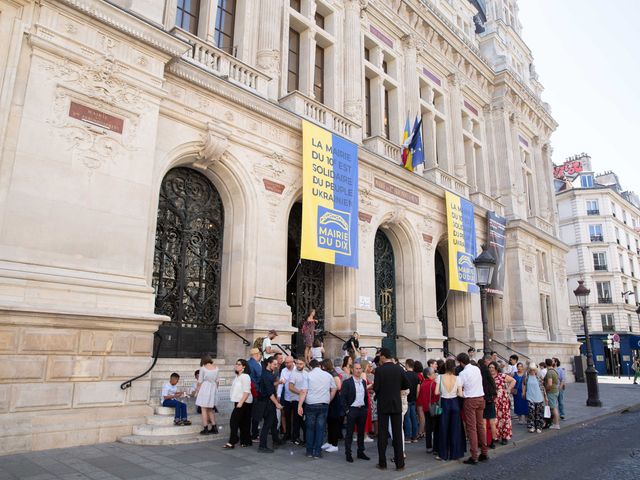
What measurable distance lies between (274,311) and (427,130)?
1407 centimetres

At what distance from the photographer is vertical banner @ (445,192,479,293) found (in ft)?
64.7

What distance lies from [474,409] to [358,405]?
2.02m

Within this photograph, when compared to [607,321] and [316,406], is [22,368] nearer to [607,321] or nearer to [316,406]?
[316,406]

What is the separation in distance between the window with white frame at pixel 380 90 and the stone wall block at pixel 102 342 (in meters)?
13.4

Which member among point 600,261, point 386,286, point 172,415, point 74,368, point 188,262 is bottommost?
point 172,415

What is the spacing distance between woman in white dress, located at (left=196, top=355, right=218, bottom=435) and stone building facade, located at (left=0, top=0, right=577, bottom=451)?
1151 millimetres

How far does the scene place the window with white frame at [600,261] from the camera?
48625 mm

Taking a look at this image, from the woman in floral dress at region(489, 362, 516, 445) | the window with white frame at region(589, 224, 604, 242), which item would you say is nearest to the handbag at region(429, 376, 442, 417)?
the woman in floral dress at region(489, 362, 516, 445)

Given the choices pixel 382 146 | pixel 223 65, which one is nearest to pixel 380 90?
pixel 382 146

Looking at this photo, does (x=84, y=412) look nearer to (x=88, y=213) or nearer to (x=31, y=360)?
(x=31, y=360)

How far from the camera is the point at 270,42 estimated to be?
49.0 ft

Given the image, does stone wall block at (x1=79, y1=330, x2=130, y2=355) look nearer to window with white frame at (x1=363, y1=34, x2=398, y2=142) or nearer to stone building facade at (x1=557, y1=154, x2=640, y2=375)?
window with white frame at (x1=363, y1=34, x2=398, y2=142)

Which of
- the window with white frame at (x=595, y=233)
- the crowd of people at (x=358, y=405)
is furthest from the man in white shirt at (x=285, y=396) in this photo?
the window with white frame at (x=595, y=233)

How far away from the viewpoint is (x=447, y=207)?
2019cm
